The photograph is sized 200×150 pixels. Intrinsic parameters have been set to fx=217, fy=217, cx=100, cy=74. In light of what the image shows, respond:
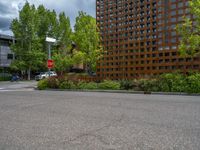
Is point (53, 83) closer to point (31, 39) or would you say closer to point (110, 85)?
point (110, 85)

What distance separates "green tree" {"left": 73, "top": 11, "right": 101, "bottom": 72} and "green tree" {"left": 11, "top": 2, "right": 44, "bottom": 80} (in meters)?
13.1

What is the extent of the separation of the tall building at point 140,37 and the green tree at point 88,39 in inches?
205

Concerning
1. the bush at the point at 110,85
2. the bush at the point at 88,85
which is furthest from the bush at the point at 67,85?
the bush at the point at 110,85

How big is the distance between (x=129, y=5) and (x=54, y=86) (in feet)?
29.3

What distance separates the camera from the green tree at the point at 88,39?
24.1m

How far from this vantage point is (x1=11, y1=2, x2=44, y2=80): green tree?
3653 centimetres

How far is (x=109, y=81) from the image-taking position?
16.5 metres

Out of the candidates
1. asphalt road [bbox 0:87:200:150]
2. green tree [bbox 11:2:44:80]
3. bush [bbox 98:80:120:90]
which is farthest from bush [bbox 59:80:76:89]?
green tree [bbox 11:2:44:80]

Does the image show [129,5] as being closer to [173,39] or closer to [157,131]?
[173,39]

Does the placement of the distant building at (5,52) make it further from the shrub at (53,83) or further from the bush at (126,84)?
the bush at (126,84)

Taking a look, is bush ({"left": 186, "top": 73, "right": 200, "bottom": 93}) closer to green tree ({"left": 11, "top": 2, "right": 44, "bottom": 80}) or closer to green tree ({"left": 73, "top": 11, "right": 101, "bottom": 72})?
green tree ({"left": 73, "top": 11, "right": 101, "bottom": 72})

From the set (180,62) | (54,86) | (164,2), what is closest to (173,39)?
(180,62)

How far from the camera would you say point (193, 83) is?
1320cm

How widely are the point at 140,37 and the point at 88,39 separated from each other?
9.66 metres
